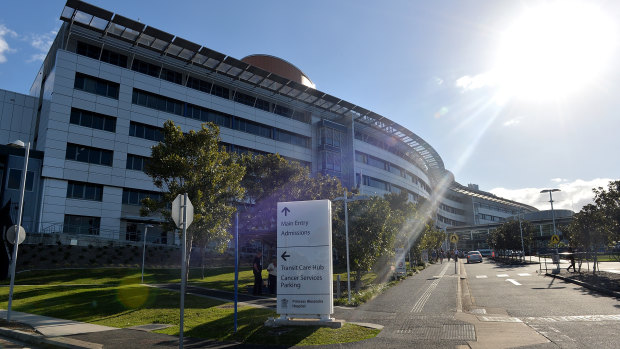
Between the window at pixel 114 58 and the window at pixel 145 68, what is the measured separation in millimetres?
1036

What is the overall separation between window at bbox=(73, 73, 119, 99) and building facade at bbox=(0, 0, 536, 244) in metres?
0.09

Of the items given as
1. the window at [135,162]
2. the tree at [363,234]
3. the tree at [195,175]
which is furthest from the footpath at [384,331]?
the window at [135,162]

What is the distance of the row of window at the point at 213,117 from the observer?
4334 centimetres

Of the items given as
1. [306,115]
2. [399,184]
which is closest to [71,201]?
[306,115]

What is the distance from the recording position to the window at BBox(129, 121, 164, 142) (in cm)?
4156

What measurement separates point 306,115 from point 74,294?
152 feet

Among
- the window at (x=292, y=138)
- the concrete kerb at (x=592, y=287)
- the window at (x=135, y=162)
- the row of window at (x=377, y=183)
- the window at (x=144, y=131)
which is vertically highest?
the window at (x=292, y=138)

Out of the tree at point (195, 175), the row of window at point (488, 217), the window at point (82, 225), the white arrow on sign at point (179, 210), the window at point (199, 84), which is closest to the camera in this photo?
the white arrow on sign at point (179, 210)

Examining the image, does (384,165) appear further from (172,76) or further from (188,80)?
(172,76)

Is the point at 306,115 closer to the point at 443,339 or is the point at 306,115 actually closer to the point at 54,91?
the point at 54,91

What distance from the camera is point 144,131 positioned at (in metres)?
42.4

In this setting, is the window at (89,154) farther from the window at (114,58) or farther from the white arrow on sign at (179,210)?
the white arrow on sign at (179,210)

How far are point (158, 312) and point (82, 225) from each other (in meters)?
29.5

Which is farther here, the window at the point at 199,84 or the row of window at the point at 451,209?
the row of window at the point at 451,209
